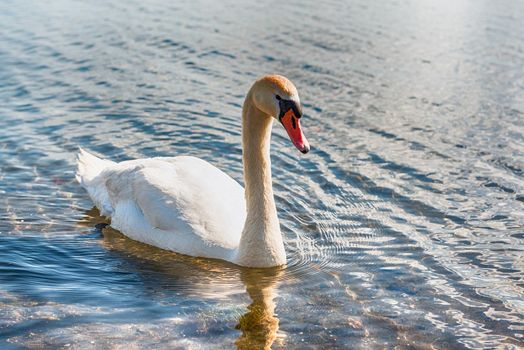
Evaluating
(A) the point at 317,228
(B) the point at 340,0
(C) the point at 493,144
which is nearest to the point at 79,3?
(B) the point at 340,0

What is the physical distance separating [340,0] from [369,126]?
1317 cm

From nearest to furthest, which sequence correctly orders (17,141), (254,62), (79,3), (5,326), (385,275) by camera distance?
(5,326), (385,275), (17,141), (254,62), (79,3)

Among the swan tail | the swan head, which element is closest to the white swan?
the swan head

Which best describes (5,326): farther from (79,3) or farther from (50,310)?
(79,3)

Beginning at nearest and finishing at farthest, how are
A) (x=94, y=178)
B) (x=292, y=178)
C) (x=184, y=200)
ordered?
(x=184, y=200)
(x=94, y=178)
(x=292, y=178)

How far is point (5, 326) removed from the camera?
681 cm

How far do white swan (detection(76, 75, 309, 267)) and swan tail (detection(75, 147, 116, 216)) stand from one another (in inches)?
6.5

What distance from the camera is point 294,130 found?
24.7ft

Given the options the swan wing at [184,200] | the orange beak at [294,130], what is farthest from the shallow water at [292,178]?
the orange beak at [294,130]

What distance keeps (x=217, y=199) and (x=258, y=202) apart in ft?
2.21

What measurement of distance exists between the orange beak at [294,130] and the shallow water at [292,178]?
141 centimetres

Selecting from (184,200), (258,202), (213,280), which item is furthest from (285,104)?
(213,280)

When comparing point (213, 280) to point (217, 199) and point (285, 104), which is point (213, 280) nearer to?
point (217, 199)

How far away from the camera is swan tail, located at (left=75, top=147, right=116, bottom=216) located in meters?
9.95
